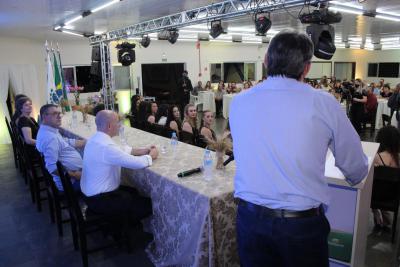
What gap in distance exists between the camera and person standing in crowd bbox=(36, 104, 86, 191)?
3.17 m

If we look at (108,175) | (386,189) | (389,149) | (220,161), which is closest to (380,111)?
(389,149)

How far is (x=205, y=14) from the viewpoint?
17.9 feet

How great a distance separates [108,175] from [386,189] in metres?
2.54

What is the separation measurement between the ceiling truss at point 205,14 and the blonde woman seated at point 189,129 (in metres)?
1.47

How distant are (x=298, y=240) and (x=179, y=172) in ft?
4.80

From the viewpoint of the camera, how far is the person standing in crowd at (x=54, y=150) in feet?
10.4

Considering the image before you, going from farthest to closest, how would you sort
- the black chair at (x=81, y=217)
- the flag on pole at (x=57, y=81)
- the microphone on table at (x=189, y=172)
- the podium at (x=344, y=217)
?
the flag on pole at (x=57, y=81)
the black chair at (x=81, y=217)
the microphone on table at (x=189, y=172)
the podium at (x=344, y=217)

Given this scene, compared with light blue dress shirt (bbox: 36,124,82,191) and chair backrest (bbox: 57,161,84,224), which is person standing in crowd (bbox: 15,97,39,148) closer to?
light blue dress shirt (bbox: 36,124,82,191)

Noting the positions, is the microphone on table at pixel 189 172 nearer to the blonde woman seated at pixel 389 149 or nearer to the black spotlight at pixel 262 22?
the blonde woman seated at pixel 389 149

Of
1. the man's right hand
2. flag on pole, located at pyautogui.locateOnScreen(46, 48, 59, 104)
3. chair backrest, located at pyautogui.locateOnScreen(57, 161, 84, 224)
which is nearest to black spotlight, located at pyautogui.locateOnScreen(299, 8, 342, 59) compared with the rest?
the man's right hand

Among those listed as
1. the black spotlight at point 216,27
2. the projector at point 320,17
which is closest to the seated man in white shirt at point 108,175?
the projector at point 320,17

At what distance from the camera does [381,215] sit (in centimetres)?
338

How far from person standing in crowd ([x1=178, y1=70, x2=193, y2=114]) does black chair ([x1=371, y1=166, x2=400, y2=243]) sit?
32.4 ft

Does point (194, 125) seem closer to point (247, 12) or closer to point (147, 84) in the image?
point (247, 12)
